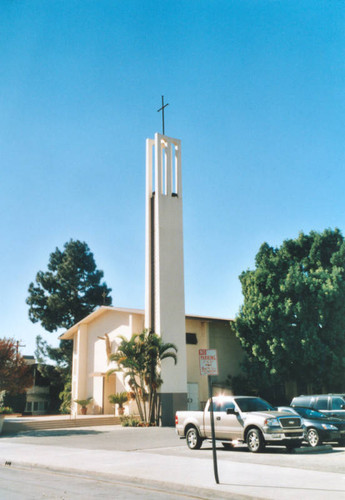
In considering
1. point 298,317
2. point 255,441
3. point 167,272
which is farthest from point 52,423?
point 255,441

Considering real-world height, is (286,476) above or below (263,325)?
below

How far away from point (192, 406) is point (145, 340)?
26.9 ft

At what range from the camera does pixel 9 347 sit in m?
26.0

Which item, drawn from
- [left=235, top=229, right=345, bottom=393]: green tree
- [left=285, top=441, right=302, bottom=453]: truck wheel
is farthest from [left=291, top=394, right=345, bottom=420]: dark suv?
[left=235, top=229, right=345, bottom=393]: green tree

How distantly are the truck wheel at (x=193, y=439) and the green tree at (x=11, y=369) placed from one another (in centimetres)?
1324

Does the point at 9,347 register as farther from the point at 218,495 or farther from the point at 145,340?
the point at 218,495

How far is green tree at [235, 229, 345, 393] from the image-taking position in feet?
101

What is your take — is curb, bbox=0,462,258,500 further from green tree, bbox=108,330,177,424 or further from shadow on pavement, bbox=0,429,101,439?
green tree, bbox=108,330,177,424

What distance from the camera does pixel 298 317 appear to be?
31.0 m

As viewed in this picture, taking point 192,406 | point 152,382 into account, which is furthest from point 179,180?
point 192,406

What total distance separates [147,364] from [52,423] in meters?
6.52

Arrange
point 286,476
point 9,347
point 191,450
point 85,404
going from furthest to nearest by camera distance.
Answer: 1. point 85,404
2. point 9,347
3. point 191,450
4. point 286,476

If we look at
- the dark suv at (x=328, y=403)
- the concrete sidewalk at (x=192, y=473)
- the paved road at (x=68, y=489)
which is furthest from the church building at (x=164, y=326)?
the paved road at (x=68, y=489)

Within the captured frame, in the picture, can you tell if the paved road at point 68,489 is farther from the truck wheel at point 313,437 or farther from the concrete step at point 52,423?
the concrete step at point 52,423
